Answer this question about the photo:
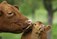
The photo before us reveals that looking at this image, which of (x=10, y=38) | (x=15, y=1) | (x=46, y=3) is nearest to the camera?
(x=15, y=1)

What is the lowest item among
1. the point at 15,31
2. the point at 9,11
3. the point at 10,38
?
the point at 10,38

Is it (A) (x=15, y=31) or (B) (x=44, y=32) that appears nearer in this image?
(B) (x=44, y=32)

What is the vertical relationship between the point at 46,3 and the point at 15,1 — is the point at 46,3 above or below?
below

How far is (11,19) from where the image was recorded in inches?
227

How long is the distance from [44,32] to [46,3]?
711 centimetres

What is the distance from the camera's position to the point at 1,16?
5797 mm

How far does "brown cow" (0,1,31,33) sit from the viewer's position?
222 inches

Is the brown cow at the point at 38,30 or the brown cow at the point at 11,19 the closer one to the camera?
the brown cow at the point at 38,30

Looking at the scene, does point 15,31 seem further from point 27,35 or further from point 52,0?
point 52,0

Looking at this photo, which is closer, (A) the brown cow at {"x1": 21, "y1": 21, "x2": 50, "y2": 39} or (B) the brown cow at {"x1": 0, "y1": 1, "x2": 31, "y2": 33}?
(A) the brown cow at {"x1": 21, "y1": 21, "x2": 50, "y2": 39}

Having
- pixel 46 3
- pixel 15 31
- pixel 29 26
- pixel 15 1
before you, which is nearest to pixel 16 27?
pixel 15 31

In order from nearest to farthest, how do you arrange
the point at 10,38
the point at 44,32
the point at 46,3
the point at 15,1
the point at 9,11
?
the point at 44,32
the point at 9,11
the point at 15,1
the point at 10,38
the point at 46,3

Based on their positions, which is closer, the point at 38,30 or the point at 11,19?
the point at 38,30

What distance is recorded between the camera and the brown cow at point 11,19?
5.65m
